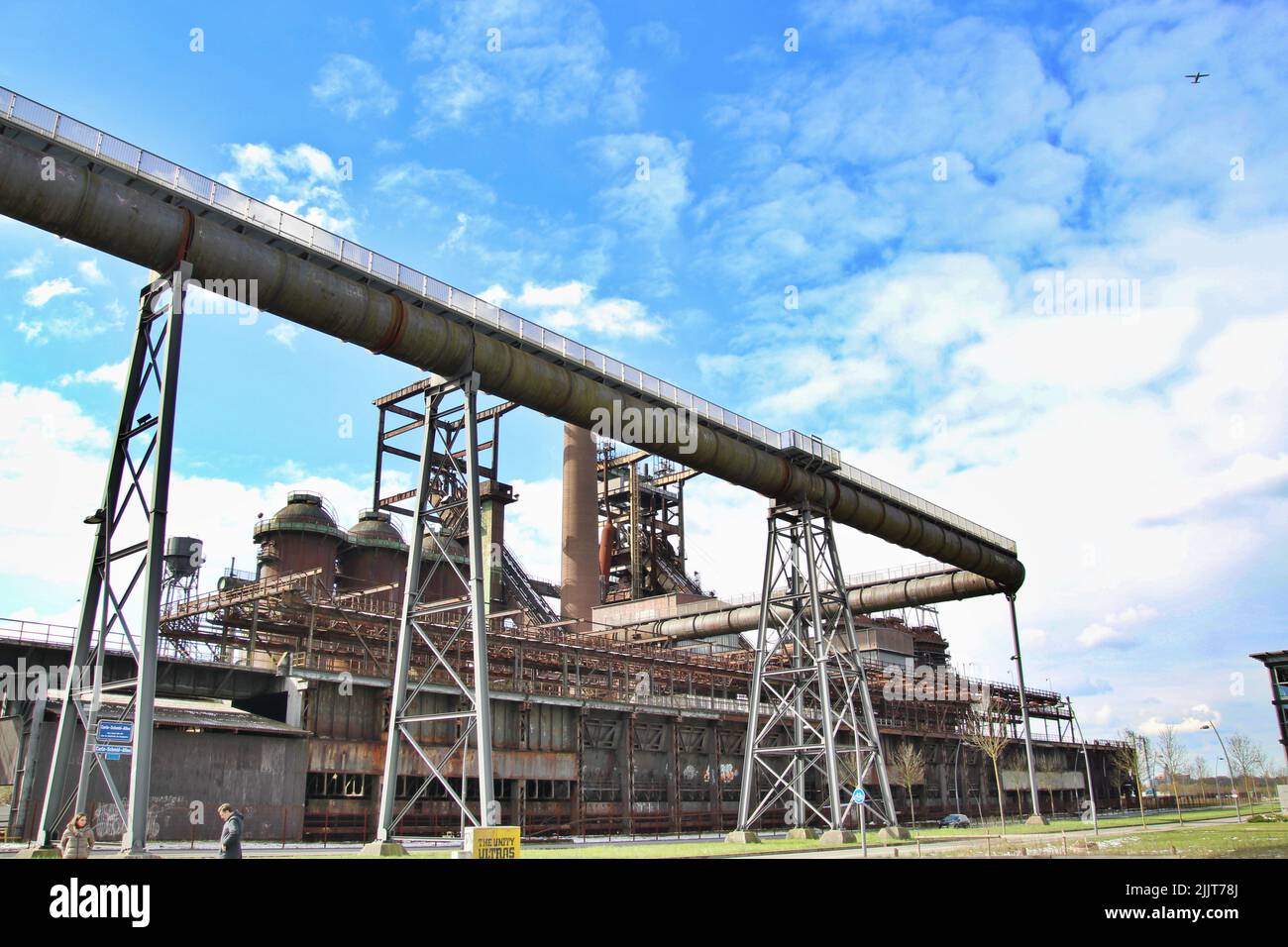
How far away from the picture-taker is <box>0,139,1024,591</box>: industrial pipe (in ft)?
55.2

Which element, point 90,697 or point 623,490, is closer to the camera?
point 90,697

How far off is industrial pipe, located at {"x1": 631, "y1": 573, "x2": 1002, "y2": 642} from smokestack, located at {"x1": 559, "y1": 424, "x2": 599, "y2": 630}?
3.74 metres

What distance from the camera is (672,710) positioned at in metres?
43.6

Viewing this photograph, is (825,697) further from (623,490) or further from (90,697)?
(623,490)

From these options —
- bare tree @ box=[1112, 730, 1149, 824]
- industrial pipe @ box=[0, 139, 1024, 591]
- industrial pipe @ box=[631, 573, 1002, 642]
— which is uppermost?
industrial pipe @ box=[0, 139, 1024, 591]

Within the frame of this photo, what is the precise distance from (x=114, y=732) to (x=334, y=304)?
9475 millimetres

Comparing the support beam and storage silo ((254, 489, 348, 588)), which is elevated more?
storage silo ((254, 489, 348, 588))

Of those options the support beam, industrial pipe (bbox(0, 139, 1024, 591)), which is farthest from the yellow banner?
industrial pipe (bbox(0, 139, 1024, 591))

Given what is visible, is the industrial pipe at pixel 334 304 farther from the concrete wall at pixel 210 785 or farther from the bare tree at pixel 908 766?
the bare tree at pixel 908 766

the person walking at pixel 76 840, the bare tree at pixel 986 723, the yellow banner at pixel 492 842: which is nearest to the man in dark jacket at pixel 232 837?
the person walking at pixel 76 840

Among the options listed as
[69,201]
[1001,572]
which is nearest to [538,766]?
[1001,572]

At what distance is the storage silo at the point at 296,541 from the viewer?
48.4 metres

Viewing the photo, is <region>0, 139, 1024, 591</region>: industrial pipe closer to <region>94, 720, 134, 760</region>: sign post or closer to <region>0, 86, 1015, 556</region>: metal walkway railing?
<region>0, 86, 1015, 556</region>: metal walkway railing

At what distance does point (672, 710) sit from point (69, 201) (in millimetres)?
33156
